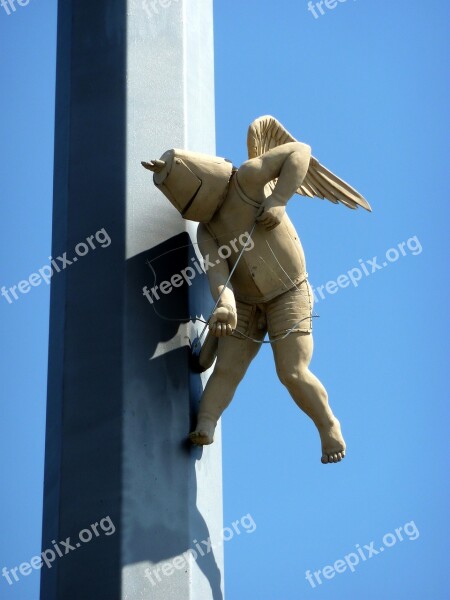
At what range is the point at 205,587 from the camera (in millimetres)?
7469

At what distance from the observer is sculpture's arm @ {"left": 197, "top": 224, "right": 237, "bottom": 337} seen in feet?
23.7

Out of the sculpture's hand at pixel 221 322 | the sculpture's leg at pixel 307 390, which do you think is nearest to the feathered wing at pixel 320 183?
the sculpture's leg at pixel 307 390

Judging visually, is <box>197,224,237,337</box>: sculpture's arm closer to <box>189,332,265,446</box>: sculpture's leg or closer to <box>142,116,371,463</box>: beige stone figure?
<box>142,116,371,463</box>: beige stone figure

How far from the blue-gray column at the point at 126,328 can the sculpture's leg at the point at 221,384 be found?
126 millimetres

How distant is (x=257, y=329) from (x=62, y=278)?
1175mm

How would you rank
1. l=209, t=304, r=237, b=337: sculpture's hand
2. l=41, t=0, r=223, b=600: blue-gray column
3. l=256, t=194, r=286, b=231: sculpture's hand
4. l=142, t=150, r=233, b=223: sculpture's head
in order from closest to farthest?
l=209, t=304, r=237, b=337: sculpture's hand, l=41, t=0, r=223, b=600: blue-gray column, l=256, t=194, r=286, b=231: sculpture's hand, l=142, t=150, r=233, b=223: sculpture's head

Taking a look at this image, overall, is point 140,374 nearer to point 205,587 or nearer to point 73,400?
point 73,400

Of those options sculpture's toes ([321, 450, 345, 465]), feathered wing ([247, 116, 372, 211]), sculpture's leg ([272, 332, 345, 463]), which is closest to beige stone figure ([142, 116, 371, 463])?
sculpture's leg ([272, 332, 345, 463])

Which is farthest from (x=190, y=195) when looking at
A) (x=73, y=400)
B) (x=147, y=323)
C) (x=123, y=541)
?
(x=123, y=541)

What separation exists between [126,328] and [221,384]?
0.61 metres

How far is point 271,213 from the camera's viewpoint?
752cm

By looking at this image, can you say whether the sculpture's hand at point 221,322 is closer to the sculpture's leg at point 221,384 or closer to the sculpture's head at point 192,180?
the sculpture's leg at point 221,384

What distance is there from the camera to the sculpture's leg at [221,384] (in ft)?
25.0

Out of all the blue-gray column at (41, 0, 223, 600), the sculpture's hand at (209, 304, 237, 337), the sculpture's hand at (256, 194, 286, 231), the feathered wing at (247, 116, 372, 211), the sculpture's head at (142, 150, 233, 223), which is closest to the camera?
the sculpture's hand at (209, 304, 237, 337)
